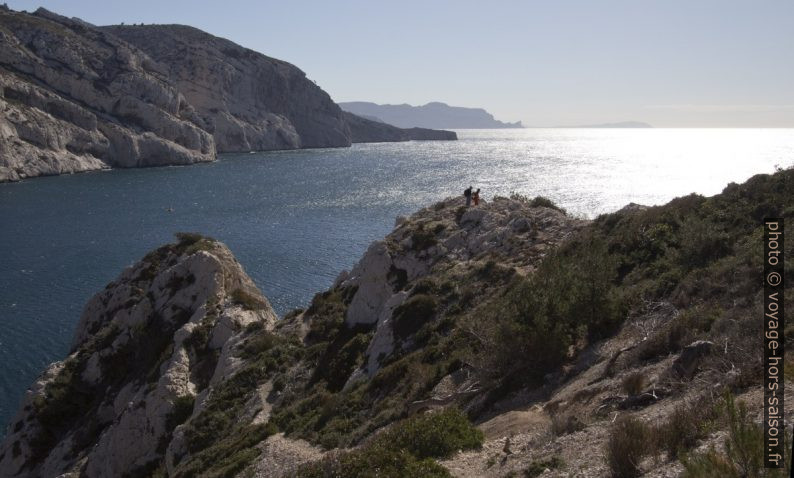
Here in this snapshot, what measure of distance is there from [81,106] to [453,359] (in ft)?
535

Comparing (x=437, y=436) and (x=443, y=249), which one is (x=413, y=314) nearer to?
(x=443, y=249)

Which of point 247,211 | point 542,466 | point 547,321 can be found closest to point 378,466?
point 542,466

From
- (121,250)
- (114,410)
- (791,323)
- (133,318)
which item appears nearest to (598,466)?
(791,323)

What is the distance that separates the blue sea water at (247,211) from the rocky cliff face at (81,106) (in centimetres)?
773

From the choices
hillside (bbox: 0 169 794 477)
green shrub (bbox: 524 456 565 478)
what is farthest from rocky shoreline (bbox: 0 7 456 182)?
green shrub (bbox: 524 456 565 478)

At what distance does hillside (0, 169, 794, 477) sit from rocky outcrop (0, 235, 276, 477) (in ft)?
0.43

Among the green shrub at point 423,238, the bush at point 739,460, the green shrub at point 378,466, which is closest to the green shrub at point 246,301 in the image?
the green shrub at point 423,238

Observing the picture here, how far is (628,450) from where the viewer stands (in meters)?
8.71

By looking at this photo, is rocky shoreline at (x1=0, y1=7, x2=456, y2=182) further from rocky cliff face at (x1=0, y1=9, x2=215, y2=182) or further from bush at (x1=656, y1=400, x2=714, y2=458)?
bush at (x1=656, y1=400, x2=714, y2=458)

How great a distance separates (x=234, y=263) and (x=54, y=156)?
4615 inches

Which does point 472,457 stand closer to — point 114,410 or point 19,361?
point 114,410

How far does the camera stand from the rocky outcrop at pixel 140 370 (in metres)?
26.9

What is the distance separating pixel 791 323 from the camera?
10789 mm

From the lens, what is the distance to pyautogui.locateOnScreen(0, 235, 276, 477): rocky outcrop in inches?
1060
